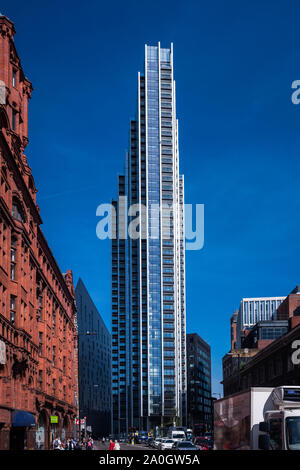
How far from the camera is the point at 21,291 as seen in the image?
167 feet

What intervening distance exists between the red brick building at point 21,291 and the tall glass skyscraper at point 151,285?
4440 inches

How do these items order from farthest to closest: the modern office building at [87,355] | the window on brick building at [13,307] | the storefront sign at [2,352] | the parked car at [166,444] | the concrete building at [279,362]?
the modern office building at [87,355]
the concrete building at [279,362]
the parked car at [166,444]
the window on brick building at [13,307]
the storefront sign at [2,352]

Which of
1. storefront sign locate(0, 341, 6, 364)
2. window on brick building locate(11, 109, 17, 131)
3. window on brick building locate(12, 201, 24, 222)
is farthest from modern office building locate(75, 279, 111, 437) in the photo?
storefront sign locate(0, 341, 6, 364)

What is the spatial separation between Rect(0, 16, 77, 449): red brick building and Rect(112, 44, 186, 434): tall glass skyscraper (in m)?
113

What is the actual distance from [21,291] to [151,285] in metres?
140

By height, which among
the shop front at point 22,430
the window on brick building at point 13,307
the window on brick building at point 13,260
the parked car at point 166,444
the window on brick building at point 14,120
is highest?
the window on brick building at point 14,120

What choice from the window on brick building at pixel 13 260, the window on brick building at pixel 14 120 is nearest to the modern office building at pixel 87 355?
the window on brick building at pixel 14 120

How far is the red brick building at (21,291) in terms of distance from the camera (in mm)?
45219

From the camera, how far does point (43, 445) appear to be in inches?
2625


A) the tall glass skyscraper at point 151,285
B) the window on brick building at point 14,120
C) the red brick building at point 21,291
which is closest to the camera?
the red brick building at point 21,291

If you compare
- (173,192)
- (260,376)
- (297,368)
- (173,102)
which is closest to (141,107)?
(173,102)

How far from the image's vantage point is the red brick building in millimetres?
45219

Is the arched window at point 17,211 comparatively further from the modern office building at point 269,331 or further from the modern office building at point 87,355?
the modern office building at point 87,355

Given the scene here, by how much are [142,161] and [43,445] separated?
446 ft
